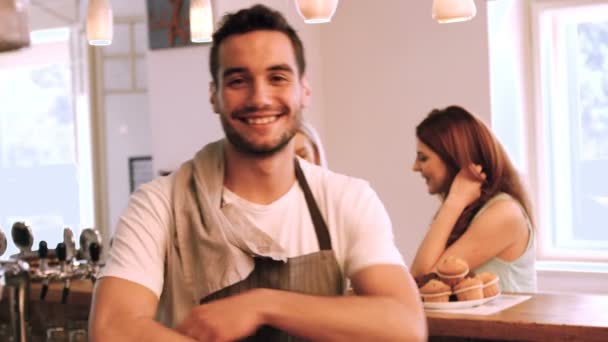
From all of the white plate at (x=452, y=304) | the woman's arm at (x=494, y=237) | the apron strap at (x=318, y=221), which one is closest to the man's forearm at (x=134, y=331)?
the apron strap at (x=318, y=221)

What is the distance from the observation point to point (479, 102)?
5.50 metres

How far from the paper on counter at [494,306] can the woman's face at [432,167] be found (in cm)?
75

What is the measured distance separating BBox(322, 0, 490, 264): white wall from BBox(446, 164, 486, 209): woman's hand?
1.95 m

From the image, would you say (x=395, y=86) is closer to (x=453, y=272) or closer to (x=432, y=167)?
(x=432, y=167)

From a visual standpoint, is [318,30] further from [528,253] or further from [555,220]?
[528,253]

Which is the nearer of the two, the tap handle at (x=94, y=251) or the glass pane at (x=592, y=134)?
the tap handle at (x=94, y=251)

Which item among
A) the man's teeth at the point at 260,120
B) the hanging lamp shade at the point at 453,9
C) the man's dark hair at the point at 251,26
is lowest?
the man's teeth at the point at 260,120

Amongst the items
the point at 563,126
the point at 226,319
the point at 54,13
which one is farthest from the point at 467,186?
the point at 54,13

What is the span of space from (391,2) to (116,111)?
254 cm

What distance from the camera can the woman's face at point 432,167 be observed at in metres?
3.71

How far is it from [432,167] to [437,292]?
925 mm

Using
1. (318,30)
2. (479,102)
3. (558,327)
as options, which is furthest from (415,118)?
(558,327)

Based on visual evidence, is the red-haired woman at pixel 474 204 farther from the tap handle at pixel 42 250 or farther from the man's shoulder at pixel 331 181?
the man's shoulder at pixel 331 181

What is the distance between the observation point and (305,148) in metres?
4.14
